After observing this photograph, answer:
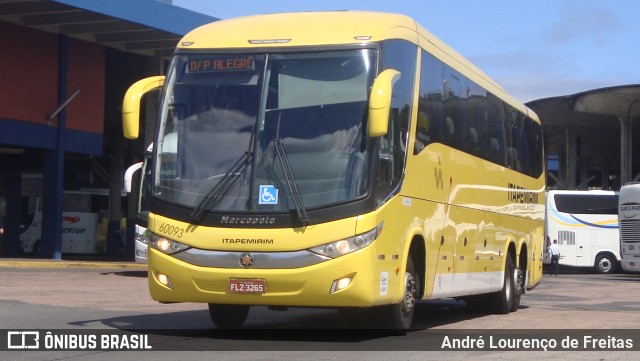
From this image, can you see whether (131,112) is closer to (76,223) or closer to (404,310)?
(404,310)

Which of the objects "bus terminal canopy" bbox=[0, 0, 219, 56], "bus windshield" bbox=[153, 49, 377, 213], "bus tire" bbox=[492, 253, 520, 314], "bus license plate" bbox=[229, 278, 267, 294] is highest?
"bus terminal canopy" bbox=[0, 0, 219, 56]

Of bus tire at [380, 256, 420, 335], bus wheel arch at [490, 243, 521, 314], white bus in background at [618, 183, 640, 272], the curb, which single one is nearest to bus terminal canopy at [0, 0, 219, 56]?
the curb

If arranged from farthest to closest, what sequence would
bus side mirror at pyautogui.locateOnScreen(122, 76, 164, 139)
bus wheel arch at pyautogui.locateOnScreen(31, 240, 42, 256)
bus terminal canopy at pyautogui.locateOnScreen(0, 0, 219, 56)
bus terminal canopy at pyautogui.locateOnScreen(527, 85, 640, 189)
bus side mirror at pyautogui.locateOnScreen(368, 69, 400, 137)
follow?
bus terminal canopy at pyautogui.locateOnScreen(527, 85, 640, 189) < bus wheel arch at pyautogui.locateOnScreen(31, 240, 42, 256) < bus terminal canopy at pyautogui.locateOnScreen(0, 0, 219, 56) < bus side mirror at pyautogui.locateOnScreen(122, 76, 164, 139) < bus side mirror at pyautogui.locateOnScreen(368, 69, 400, 137)

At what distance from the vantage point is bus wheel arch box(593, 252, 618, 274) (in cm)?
4528

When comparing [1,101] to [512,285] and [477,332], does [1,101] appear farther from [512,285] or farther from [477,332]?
[477,332]

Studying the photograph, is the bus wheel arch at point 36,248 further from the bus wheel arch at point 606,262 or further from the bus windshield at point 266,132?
the bus windshield at point 266,132

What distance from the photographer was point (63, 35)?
112 feet

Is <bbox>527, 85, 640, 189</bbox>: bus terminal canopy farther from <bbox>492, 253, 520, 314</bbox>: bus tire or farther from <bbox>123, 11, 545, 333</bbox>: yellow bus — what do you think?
<bbox>123, 11, 545, 333</bbox>: yellow bus

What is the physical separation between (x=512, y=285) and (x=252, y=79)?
8739 mm

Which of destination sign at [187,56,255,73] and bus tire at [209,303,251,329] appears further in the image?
bus tire at [209,303,251,329]

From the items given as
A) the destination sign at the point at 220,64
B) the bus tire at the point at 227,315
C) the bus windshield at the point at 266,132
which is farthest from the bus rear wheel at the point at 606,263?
the destination sign at the point at 220,64

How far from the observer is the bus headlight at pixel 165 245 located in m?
11.5

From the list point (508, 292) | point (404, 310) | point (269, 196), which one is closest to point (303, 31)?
point (269, 196)

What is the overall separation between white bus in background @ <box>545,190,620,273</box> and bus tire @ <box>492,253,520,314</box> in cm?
2705
